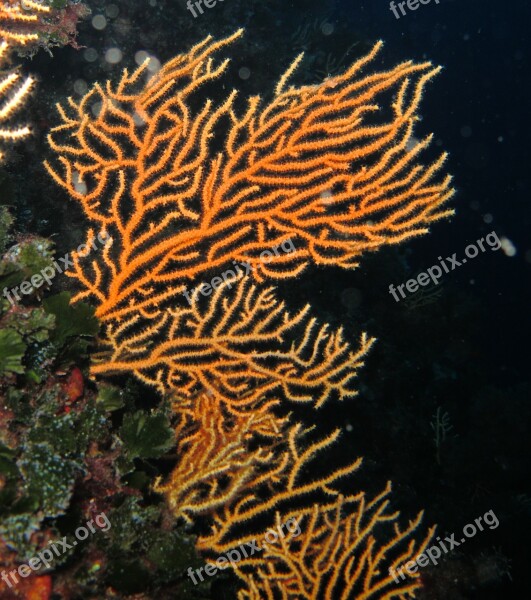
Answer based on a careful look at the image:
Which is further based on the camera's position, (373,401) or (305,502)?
(373,401)

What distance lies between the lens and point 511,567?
545 centimetres

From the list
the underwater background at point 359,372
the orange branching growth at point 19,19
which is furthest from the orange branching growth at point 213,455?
the orange branching growth at point 19,19

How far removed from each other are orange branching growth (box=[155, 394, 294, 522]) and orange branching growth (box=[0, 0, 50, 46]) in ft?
11.8

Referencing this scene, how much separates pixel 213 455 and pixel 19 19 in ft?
14.5

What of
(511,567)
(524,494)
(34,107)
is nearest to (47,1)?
(34,107)

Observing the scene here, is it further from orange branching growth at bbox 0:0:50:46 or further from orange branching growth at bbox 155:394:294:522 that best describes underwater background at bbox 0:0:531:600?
orange branching growth at bbox 0:0:50:46

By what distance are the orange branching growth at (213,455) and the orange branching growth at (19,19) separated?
3581mm

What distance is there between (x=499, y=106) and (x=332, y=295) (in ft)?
82.1

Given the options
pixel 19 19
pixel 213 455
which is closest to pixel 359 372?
pixel 213 455

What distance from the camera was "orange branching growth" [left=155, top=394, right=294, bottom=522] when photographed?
11.0 ft

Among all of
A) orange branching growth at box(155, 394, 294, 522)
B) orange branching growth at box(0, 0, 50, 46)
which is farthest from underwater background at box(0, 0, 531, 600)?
orange branching growth at box(0, 0, 50, 46)

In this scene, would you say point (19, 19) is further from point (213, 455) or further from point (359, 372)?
point (359, 372)

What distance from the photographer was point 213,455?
3.71m

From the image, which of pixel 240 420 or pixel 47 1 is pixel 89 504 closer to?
pixel 240 420
